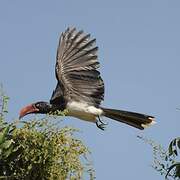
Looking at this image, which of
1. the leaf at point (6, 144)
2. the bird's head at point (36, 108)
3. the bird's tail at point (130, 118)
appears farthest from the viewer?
the bird's tail at point (130, 118)

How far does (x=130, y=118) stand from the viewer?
7410 mm

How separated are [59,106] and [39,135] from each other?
3.36m

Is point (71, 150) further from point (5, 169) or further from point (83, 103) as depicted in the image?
point (83, 103)

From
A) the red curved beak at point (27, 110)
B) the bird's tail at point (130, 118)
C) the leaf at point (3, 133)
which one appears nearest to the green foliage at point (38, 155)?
the leaf at point (3, 133)

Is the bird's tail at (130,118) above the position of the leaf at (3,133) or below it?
below

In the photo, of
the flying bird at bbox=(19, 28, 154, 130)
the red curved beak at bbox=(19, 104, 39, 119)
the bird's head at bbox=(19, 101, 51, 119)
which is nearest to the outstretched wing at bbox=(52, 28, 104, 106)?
the flying bird at bbox=(19, 28, 154, 130)

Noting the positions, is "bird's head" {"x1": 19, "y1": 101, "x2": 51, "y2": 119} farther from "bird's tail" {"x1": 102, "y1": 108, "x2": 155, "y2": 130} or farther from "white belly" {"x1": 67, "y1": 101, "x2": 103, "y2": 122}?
"bird's tail" {"x1": 102, "y1": 108, "x2": 155, "y2": 130}

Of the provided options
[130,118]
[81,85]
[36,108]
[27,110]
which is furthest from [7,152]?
[130,118]

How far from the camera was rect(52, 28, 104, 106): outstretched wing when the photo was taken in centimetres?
691

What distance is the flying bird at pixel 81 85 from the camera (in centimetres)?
689

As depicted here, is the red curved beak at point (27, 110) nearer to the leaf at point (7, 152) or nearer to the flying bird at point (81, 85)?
the flying bird at point (81, 85)

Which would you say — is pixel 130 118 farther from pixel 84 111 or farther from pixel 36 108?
pixel 36 108

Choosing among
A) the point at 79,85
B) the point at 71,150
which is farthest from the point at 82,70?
the point at 71,150

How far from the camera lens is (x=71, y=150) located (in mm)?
3559
